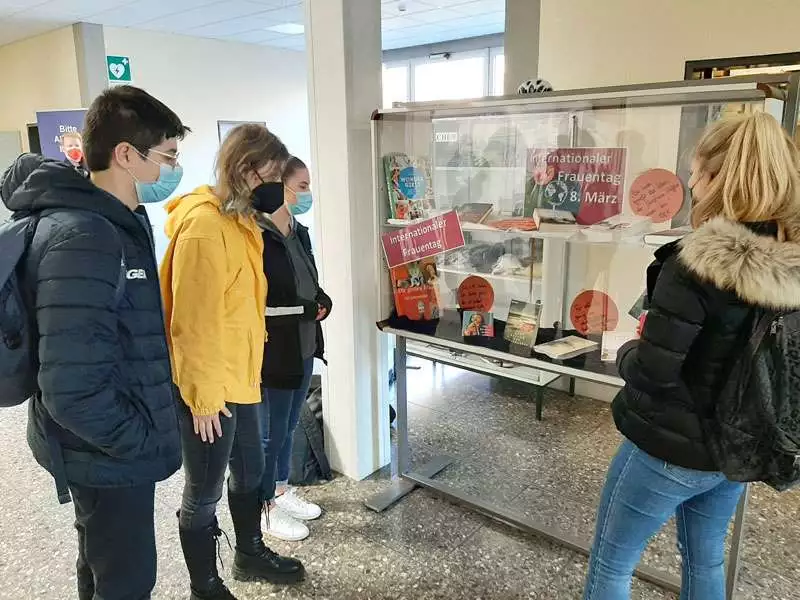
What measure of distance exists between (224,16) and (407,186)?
4.56m

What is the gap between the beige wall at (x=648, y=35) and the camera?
2.66m

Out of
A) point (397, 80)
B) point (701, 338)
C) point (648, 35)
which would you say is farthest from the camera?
point (397, 80)

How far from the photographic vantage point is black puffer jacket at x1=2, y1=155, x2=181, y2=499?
1.17m

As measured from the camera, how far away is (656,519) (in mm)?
1358

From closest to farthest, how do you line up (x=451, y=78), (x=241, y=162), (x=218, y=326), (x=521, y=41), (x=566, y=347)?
(x=218, y=326)
(x=241, y=162)
(x=566, y=347)
(x=521, y=41)
(x=451, y=78)

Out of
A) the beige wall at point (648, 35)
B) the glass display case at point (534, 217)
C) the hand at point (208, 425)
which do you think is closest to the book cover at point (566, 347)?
the glass display case at point (534, 217)

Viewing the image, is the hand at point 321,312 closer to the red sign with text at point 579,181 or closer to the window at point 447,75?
the red sign with text at point 579,181

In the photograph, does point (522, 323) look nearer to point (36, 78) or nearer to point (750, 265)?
point (750, 265)

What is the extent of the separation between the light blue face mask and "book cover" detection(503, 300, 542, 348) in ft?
4.14

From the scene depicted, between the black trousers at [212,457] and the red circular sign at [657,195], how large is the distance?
1349mm

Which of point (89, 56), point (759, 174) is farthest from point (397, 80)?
point (759, 174)

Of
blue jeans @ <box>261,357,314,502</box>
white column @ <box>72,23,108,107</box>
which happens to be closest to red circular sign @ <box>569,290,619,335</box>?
blue jeans @ <box>261,357,314,502</box>

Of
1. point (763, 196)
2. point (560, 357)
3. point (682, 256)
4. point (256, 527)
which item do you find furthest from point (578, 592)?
point (763, 196)

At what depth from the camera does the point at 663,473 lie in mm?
1310
